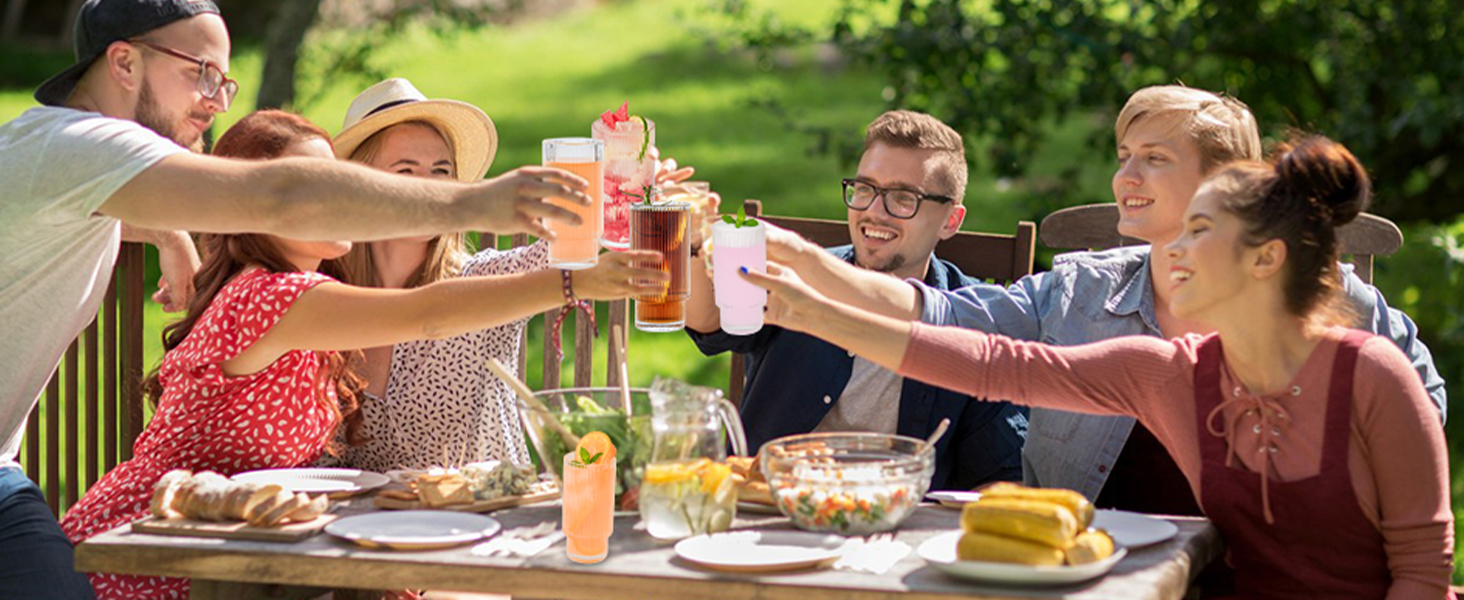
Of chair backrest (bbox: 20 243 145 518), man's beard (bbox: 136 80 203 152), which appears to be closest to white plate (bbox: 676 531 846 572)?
man's beard (bbox: 136 80 203 152)

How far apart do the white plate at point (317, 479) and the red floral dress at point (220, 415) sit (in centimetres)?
12

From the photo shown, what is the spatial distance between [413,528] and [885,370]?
1.45 m

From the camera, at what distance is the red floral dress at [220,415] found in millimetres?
3508

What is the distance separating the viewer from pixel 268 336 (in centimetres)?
350

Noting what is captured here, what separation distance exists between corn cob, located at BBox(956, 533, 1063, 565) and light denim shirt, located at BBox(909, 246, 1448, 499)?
997mm

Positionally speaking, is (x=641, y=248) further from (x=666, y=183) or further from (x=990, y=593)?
(x=990, y=593)

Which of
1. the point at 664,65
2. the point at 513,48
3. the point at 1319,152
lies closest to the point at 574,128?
the point at 664,65

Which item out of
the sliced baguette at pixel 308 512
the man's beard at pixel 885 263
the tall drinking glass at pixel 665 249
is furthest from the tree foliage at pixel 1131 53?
the sliced baguette at pixel 308 512

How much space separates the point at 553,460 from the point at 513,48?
13141 millimetres

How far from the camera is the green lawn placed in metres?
10.6

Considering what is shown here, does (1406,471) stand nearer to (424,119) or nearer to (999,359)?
(999,359)

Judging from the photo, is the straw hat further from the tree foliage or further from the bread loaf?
the tree foliage

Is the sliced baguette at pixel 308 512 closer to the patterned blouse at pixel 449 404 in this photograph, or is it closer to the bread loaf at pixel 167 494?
the bread loaf at pixel 167 494

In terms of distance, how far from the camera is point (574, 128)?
1238cm
